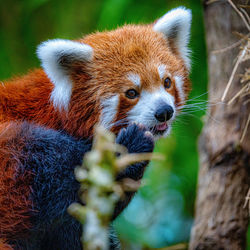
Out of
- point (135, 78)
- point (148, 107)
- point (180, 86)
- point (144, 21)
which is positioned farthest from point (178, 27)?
point (144, 21)

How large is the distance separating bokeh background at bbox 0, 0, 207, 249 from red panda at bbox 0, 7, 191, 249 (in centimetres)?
145

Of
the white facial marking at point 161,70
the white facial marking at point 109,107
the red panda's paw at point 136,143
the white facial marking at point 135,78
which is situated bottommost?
the red panda's paw at point 136,143

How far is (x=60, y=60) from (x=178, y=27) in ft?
2.86

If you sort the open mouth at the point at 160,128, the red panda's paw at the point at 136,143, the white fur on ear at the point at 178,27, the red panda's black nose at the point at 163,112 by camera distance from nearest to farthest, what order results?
the red panda's paw at the point at 136,143 < the red panda's black nose at the point at 163,112 < the open mouth at the point at 160,128 < the white fur on ear at the point at 178,27

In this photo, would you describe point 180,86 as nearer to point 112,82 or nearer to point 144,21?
point 112,82

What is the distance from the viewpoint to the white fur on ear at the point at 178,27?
286 cm

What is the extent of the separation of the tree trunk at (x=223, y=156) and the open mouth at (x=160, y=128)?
0.48 metres

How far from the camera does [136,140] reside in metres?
2.28

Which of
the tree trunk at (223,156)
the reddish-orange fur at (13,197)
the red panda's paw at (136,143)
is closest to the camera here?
the reddish-orange fur at (13,197)

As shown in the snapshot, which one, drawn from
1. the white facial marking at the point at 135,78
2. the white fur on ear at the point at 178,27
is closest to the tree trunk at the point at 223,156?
the white fur on ear at the point at 178,27

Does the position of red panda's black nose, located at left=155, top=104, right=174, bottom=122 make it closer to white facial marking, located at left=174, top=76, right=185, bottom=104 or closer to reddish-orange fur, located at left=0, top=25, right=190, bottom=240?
reddish-orange fur, located at left=0, top=25, right=190, bottom=240

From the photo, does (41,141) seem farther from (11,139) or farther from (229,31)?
(229,31)

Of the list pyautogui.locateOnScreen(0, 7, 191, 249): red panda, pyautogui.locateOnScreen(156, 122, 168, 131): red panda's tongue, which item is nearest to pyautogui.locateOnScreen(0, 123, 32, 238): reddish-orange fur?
pyautogui.locateOnScreen(0, 7, 191, 249): red panda

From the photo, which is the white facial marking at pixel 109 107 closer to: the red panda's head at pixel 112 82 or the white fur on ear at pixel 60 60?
the red panda's head at pixel 112 82
